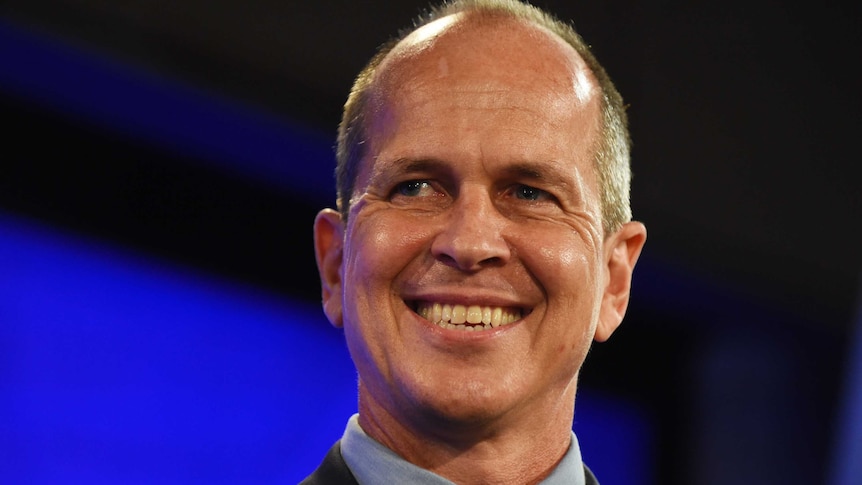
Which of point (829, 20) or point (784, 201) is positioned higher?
point (829, 20)

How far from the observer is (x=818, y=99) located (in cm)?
410

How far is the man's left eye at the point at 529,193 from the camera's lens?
1688 mm

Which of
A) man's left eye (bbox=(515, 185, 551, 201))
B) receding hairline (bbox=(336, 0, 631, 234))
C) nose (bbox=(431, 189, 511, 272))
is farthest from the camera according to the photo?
receding hairline (bbox=(336, 0, 631, 234))

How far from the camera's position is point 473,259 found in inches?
62.6

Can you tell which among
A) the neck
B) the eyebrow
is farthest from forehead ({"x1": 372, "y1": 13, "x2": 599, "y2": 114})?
the neck

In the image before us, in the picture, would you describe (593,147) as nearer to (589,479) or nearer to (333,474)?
(589,479)

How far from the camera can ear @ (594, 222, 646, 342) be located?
1841mm

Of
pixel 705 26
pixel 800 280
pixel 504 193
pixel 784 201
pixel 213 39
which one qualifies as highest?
pixel 705 26

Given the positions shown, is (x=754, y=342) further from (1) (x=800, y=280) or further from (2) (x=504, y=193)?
(2) (x=504, y=193)

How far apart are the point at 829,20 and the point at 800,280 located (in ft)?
3.30

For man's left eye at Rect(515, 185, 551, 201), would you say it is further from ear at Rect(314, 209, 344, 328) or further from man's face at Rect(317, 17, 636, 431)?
ear at Rect(314, 209, 344, 328)

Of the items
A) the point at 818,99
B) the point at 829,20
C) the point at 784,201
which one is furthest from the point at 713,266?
the point at 829,20

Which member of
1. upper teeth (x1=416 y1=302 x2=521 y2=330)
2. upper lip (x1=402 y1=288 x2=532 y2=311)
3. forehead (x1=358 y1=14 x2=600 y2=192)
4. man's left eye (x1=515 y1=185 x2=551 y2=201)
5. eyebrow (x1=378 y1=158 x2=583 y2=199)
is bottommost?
upper teeth (x1=416 y1=302 x2=521 y2=330)

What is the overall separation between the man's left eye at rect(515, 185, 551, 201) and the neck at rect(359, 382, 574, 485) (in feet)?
1.10
